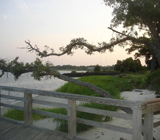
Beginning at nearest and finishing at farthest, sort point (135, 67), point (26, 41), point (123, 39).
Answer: point (26, 41) → point (123, 39) → point (135, 67)

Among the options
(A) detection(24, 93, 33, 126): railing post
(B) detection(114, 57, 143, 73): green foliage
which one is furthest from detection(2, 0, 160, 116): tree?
(B) detection(114, 57, 143, 73): green foliage

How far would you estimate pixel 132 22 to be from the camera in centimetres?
507

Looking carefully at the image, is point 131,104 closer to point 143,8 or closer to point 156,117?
point 143,8

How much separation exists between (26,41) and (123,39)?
290 cm

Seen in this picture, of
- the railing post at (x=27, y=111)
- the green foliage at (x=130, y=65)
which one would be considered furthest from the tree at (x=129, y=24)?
the green foliage at (x=130, y=65)

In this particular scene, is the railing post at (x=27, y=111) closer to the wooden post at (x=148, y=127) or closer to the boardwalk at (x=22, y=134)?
the boardwalk at (x=22, y=134)

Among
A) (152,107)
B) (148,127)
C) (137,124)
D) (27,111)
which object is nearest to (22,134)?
(27,111)

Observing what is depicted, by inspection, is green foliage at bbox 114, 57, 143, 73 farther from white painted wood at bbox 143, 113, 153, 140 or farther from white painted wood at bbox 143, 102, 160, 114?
white painted wood at bbox 143, 113, 153, 140

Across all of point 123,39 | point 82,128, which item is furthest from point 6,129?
point 123,39

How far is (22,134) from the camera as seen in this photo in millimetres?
3715

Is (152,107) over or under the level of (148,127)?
over

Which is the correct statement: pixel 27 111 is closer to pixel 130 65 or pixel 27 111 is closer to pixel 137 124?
pixel 137 124

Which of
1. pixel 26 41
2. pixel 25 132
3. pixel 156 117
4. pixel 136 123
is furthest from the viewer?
pixel 156 117

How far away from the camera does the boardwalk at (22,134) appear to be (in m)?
3.51
